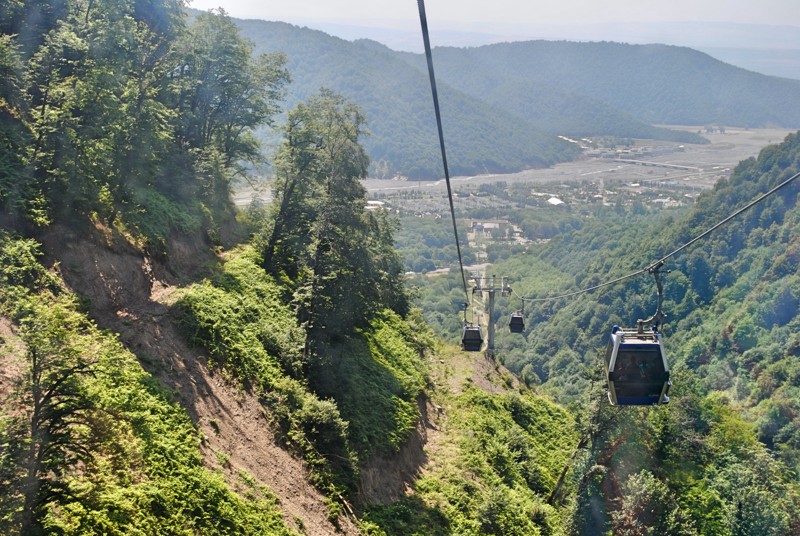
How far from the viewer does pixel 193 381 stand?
18.4m

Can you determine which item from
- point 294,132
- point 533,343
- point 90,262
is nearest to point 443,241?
point 533,343

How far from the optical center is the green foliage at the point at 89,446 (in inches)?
391

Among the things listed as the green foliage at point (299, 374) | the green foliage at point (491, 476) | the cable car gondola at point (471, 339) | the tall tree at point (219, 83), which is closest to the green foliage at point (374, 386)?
the green foliage at point (299, 374)

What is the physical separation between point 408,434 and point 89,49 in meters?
18.2

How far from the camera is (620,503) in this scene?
94.6 ft

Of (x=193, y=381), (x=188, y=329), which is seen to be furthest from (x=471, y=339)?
(x=193, y=381)

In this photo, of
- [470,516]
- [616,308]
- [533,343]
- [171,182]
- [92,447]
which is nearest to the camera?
[92,447]

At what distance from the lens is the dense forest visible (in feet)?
41.8

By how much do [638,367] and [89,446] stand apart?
12.0m

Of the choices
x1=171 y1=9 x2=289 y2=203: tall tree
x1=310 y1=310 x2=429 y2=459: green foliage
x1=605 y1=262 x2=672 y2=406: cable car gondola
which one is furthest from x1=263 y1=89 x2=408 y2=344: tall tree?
x1=605 y1=262 x2=672 y2=406: cable car gondola

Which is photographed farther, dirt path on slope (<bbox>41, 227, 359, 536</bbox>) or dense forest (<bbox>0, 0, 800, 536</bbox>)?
dirt path on slope (<bbox>41, 227, 359, 536</bbox>)

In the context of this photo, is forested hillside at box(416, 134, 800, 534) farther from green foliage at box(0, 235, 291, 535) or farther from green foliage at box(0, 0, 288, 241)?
green foliage at box(0, 0, 288, 241)

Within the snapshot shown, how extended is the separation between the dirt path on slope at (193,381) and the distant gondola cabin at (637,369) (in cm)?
909

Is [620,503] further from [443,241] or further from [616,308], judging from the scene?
[443,241]
